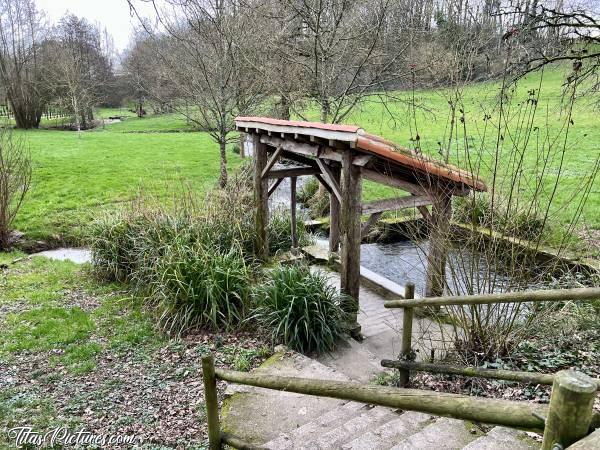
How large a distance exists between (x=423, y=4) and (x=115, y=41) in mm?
50381

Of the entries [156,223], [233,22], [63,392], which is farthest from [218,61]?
[63,392]

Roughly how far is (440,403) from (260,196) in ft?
22.1

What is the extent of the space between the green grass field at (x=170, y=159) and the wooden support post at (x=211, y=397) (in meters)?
4.63

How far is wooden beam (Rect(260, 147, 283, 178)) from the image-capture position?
7219 mm

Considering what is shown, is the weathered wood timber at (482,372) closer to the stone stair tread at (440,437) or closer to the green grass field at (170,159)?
the stone stair tread at (440,437)

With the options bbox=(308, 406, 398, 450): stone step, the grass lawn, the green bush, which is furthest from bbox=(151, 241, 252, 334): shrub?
bbox=(308, 406, 398, 450): stone step

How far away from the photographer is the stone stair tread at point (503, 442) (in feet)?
8.91

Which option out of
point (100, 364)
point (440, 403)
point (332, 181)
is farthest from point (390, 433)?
point (100, 364)

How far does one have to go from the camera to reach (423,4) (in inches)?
437

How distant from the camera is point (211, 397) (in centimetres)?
296

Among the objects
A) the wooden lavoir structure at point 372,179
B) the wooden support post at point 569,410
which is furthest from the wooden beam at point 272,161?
the wooden support post at point 569,410

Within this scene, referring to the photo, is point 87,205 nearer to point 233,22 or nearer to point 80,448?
point 233,22

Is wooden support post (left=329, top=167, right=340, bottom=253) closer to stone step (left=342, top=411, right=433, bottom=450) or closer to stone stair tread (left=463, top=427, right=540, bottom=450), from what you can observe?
stone step (left=342, top=411, right=433, bottom=450)

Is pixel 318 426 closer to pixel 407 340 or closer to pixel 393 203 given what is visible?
pixel 407 340
